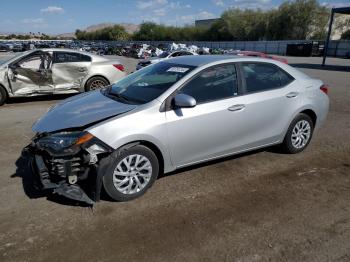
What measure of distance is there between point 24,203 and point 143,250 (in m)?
1.64

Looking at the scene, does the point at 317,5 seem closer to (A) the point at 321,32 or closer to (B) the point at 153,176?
(A) the point at 321,32

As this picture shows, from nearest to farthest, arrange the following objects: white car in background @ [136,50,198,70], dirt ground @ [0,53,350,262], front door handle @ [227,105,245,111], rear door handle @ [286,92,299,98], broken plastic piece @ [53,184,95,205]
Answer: dirt ground @ [0,53,350,262]
broken plastic piece @ [53,184,95,205]
front door handle @ [227,105,245,111]
rear door handle @ [286,92,299,98]
white car in background @ [136,50,198,70]

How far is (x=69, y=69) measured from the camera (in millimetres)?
9414

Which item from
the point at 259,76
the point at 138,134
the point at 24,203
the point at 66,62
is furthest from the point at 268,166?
the point at 66,62

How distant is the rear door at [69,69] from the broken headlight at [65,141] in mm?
6284

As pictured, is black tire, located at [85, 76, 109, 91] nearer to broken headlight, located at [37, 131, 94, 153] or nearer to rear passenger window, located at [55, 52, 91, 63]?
rear passenger window, located at [55, 52, 91, 63]

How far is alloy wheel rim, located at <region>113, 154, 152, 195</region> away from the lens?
3.60 metres

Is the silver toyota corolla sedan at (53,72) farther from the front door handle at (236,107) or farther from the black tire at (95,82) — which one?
the front door handle at (236,107)

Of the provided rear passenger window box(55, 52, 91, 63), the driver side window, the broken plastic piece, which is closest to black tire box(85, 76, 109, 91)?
rear passenger window box(55, 52, 91, 63)

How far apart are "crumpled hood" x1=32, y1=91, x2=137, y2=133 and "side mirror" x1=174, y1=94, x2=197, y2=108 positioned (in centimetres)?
49

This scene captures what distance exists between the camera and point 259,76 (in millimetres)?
4633

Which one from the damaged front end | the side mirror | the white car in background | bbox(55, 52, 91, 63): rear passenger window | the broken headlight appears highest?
the side mirror

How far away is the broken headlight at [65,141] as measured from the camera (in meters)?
3.39

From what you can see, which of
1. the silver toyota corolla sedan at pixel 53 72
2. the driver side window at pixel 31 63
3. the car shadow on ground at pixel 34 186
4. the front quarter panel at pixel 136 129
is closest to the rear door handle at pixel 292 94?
the car shadow on ground at pixel 34 186
